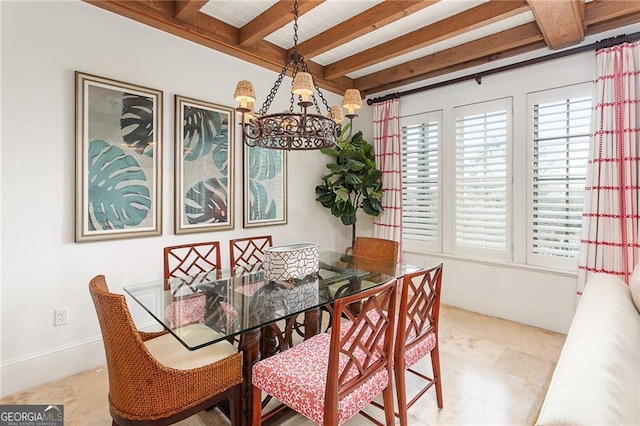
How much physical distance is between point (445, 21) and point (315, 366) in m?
2.95

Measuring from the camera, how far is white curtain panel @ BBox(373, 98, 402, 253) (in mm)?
4082

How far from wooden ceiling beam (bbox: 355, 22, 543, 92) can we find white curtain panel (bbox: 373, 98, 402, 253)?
32 centimetres

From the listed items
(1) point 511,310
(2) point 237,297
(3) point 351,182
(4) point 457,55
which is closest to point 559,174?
(1) point 511,310

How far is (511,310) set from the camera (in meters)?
3.31

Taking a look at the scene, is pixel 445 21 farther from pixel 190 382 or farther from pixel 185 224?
pixel 190 382

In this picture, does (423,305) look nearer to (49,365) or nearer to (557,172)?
(557,172)

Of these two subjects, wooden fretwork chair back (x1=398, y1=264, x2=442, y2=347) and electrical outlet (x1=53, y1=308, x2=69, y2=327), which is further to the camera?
electrical outlet (x1=53, y1=308, x2=69, y2=327)

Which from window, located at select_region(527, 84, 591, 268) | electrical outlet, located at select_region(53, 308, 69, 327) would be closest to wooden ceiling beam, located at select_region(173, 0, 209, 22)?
electrical outlet, located at select_region(53, 308, 69, 327)

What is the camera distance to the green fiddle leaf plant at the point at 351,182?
3938mm

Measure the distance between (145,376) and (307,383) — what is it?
2.20 feet

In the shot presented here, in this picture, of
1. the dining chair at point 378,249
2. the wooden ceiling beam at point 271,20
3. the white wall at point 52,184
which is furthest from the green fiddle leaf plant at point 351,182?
the white wall at point 52,184

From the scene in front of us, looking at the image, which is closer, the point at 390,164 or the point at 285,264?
the point at 285,264

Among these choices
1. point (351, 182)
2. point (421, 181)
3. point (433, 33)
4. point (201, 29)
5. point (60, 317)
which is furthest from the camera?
point (421, 181)

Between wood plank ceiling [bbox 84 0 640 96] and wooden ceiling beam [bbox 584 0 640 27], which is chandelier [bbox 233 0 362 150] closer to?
wood plank ceiling [bbox 84 0 640 96]
